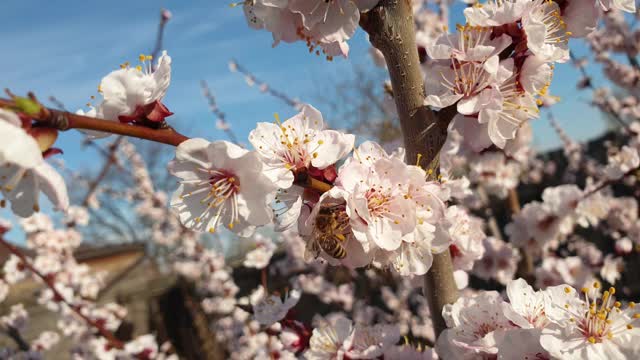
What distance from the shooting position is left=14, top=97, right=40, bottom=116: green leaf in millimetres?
679

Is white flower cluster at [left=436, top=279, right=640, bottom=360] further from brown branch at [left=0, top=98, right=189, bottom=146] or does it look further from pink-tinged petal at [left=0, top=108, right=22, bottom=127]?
pink-tinged petal at [left=0, top=108, right=22, bottom=127]

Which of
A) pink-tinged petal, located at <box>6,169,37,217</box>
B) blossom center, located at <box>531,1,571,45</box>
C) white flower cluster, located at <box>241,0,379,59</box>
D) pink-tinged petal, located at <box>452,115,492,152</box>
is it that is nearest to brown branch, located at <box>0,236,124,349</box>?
pink-tinged petal, located at <box>6,169,37,217</box>

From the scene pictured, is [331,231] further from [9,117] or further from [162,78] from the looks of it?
[9,117]

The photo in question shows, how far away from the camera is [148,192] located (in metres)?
7.38

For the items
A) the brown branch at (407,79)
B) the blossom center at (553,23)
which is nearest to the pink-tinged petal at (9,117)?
the brown branch at (407,79)

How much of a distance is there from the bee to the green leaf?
0.55 metres

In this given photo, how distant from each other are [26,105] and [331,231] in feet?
1.93

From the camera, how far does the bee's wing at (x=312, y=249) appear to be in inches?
40.1

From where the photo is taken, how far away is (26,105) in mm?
681

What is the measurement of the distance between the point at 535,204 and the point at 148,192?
5.98m

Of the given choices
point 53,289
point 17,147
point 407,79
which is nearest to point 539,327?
point 407,79

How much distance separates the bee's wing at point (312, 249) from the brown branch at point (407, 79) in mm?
321

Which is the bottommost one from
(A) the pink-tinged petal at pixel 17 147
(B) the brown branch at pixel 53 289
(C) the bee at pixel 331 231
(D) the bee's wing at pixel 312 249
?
(B) the brown branch at pixel 53 289

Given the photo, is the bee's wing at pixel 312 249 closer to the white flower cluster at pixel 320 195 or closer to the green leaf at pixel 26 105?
the white flower cluster at pixel 320 195
